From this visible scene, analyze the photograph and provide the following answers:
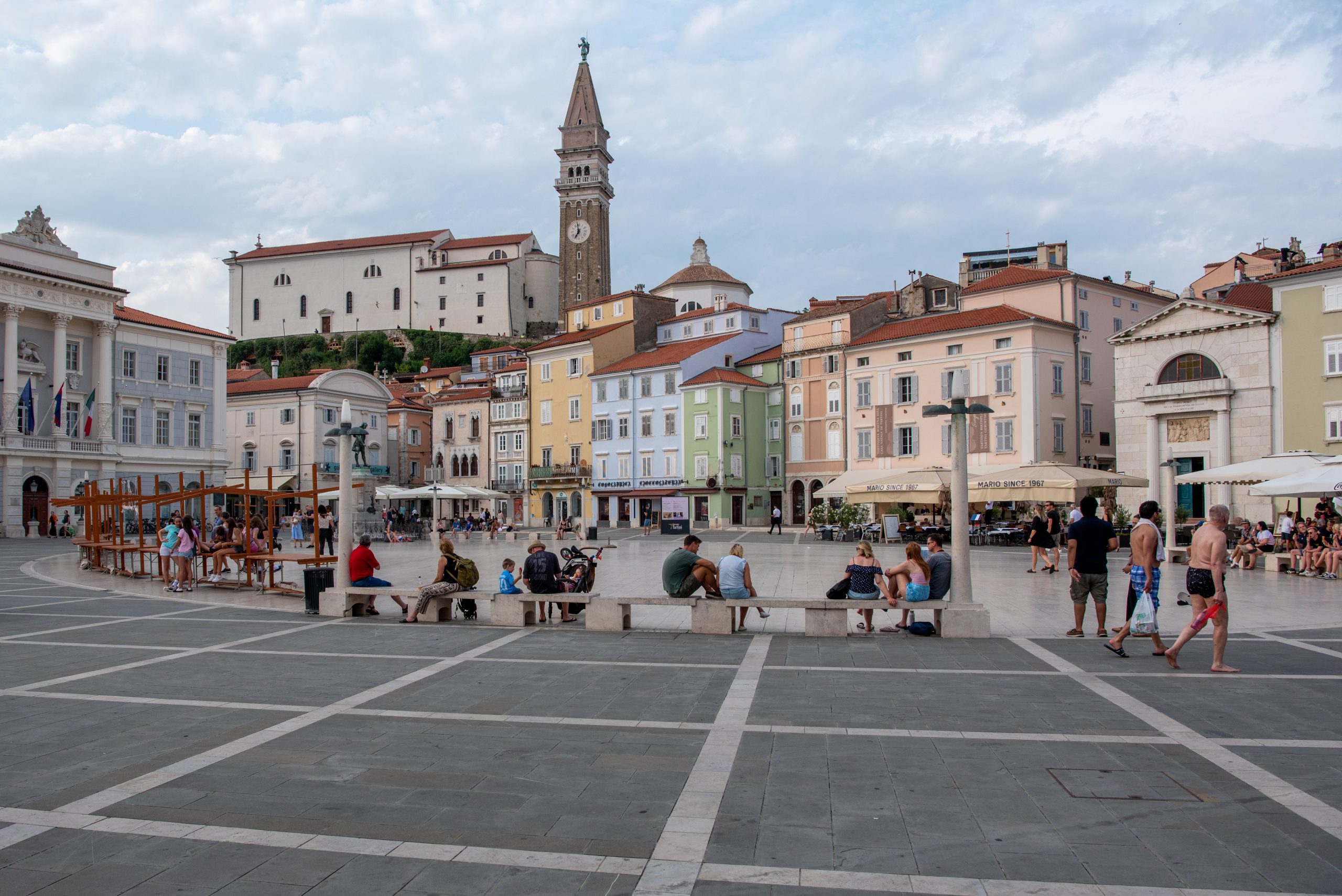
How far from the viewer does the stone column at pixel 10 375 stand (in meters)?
44.9

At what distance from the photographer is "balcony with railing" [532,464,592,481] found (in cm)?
6850

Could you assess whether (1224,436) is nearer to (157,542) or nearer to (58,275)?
(157,542)

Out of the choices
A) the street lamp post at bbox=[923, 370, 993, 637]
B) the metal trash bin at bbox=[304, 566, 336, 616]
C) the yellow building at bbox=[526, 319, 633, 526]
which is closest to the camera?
the street lamp post at bbox=[923, 370, 993, 637]

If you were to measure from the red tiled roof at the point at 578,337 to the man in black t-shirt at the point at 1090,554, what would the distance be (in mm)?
57664

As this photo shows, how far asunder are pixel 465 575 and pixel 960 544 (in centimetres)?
705

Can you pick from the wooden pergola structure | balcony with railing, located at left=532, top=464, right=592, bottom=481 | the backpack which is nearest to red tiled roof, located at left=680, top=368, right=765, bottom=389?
balcony with railing, located at left=532, top=464, right=592, bottom=481

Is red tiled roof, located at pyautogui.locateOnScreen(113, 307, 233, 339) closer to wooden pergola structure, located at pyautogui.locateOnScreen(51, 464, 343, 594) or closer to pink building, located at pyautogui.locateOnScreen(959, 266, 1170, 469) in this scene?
wooden pergola structure, located at pyautogui.locateOnScreen(51, 464, 343, 594)

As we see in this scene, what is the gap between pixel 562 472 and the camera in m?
69.6

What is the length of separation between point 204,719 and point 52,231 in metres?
50.6

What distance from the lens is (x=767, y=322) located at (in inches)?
2667

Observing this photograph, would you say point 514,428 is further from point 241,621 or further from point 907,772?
point 907,772

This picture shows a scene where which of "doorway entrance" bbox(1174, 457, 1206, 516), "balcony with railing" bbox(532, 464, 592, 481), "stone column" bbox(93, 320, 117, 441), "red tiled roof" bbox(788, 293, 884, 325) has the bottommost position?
"doorway entrance" bbox(1174, 457, 1206, 516)

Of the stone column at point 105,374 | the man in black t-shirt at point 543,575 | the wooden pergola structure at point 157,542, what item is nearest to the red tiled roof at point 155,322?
the stone column at point 105,374

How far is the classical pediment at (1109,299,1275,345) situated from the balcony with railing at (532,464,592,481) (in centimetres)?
3686
